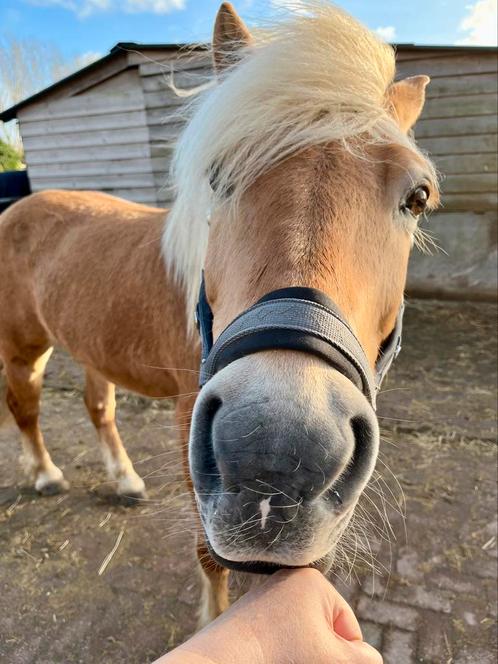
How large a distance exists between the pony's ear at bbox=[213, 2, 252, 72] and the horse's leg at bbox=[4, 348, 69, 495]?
252cm

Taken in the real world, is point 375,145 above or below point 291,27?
below

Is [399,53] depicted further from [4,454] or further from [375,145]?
[4,454]

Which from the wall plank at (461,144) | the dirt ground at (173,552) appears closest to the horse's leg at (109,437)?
the dirt ground at (173,552)

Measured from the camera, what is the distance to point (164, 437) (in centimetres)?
397

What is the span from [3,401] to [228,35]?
3.29 meters

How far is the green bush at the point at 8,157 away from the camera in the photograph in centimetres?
1422

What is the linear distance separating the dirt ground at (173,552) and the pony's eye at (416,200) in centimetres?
85

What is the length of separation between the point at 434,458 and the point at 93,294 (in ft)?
9.39

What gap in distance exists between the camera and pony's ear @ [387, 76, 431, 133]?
1.71 metres

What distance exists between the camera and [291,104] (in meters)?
1.39

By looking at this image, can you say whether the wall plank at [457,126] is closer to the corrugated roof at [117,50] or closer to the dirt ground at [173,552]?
the corrugated roof at [117,50]

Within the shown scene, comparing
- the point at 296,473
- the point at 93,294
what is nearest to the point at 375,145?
the point at 296,473

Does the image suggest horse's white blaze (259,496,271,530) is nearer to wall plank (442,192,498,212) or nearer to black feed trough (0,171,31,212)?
wall plank (442,192,498,212)

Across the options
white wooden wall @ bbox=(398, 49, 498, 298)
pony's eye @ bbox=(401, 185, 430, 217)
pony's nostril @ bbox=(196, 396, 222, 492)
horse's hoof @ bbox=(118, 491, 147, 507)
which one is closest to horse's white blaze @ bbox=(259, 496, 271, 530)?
pony's nostril @ bbox=(196, 396, 222, 492)
